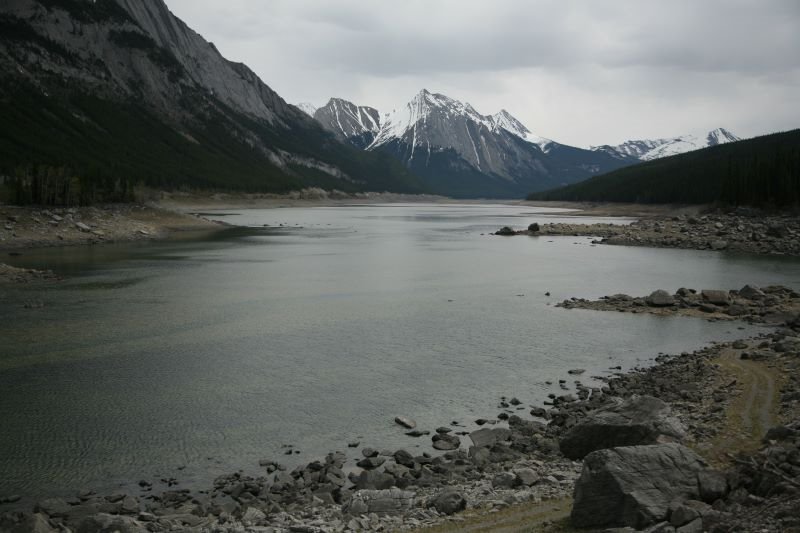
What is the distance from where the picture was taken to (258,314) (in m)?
33.6

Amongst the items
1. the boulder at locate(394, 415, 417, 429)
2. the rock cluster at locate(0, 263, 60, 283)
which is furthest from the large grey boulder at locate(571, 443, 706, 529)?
the rock cluster at locate(0, 263, 60, 283)

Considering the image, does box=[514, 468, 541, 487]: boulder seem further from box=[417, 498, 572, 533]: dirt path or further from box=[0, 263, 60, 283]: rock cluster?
box=[0, 263, 60, 283]: rock cluster

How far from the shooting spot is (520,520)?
10875 millimetres

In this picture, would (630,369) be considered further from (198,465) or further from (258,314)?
(258,314)

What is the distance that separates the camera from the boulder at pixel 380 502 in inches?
465

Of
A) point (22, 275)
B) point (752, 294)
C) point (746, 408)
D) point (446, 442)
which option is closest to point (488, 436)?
point (446, 442)

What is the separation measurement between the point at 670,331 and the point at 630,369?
25.7 ft

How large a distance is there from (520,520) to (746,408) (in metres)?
9.37

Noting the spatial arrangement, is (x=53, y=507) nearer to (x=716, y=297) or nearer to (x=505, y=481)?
(x=505, y=481)

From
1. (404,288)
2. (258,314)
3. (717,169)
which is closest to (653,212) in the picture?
(717,169)

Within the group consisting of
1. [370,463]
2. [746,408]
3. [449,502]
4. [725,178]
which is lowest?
[370,463]

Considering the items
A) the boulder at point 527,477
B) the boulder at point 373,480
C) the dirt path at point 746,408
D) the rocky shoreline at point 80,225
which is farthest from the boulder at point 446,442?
the rocky shoreline at point 80,225

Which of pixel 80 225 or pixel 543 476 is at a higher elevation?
pixel 80 225

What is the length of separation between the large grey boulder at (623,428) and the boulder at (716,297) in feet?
77.1
